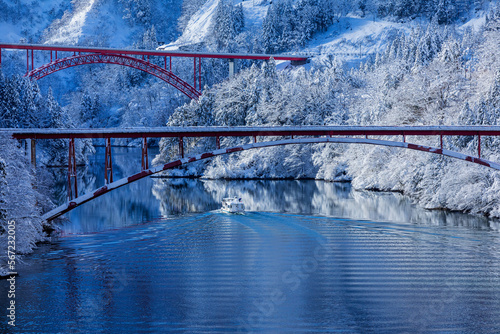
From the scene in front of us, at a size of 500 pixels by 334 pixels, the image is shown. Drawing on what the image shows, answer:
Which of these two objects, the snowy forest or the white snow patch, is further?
the white snow patch

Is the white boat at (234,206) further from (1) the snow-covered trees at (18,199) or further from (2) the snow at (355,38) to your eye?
(2) the snow at (355,38)

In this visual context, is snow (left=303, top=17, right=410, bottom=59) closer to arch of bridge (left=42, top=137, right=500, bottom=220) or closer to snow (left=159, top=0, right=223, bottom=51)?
snow (left=159, top=0, right=223, bottom=51)

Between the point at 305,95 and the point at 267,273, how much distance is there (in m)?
48.8

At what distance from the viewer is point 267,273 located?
87.0 ft

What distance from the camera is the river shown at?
20547mm

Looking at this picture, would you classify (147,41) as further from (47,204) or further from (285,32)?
(47,204)

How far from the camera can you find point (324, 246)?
31453 millimetres

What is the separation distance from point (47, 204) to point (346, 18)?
11632 cm

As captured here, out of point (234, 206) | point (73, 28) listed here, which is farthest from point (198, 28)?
point (234, 206)

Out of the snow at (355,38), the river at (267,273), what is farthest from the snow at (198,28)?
the river at (267,273)

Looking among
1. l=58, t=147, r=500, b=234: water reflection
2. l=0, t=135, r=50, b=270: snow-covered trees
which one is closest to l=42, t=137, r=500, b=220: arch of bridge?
l=0, t=135, r=50, b=270: snow-covered trees

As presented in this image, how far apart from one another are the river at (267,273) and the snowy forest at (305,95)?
3873 mm

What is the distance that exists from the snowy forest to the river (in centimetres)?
387

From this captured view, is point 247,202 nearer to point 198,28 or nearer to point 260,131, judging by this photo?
point 260,131
